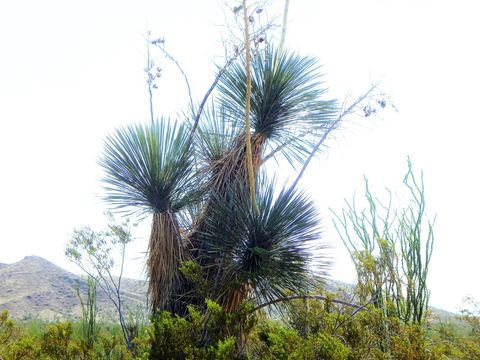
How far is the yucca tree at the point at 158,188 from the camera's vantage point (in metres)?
5.86

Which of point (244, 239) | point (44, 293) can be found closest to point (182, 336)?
point (244, 239)

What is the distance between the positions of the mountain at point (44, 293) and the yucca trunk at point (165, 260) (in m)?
15.6

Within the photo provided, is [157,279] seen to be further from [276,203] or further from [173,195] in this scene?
[276,203]

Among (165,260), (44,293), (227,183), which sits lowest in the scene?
(44,293)

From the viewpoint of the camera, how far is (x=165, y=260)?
5.85m

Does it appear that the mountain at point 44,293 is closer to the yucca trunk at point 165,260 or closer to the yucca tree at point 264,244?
the yucca trunk at point 165,260

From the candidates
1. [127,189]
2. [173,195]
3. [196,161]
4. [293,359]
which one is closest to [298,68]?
[196,161]

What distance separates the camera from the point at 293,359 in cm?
326

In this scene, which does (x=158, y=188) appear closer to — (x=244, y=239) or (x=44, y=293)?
(x=244, y=239)

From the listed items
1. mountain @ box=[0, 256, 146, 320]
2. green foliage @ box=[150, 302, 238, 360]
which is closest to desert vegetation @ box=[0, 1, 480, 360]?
green foliage @ box=[150, 302, 238, 360]

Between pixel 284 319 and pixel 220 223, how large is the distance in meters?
1.25

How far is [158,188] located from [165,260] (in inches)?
35.8

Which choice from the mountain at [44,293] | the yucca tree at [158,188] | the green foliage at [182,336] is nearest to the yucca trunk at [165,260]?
the yucca tree at [158,188]

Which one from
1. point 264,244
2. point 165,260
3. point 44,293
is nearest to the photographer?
point 264,244
